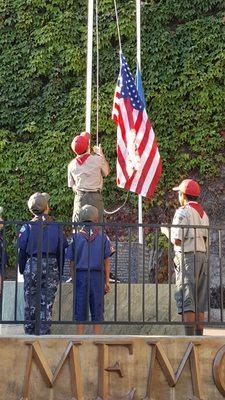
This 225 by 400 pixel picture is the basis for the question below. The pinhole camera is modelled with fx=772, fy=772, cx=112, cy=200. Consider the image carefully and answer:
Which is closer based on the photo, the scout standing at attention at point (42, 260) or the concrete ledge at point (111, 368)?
the concrete ledge at point (111, 368)

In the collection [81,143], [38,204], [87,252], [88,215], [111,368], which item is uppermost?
[81,143]

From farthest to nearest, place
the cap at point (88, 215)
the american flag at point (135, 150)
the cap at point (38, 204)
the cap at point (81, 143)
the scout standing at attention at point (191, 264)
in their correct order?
the american flag at point (135, 150)
the cap at point (81, 143)
the cap at point (38, 204)
the cap at point (88, 215)
the scout standing at attention at point (191, 264)

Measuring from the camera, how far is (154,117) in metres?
16.8

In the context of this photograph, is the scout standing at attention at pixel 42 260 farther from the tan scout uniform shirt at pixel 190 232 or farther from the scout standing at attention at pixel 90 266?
the tan scout uniform shirt at pixel 190 232

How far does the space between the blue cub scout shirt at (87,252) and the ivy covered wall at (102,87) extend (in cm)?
891

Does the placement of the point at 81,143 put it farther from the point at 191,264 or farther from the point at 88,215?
the point at 191,264

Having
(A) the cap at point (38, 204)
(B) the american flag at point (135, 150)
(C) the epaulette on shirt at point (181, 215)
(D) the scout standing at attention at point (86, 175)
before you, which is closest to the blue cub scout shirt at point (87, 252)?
(A) the cap at point (38, 204)

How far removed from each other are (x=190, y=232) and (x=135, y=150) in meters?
3.58

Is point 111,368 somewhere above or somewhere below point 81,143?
below

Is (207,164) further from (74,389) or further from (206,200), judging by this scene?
(74,389)

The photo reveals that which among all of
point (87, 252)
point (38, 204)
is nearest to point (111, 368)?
point (87, 252)

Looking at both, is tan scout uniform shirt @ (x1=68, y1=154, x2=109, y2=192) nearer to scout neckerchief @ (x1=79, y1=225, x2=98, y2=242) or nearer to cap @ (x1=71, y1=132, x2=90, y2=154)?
cap @ (x1=71, y1=132, x2=90, y2=154)

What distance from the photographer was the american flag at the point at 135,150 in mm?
11188

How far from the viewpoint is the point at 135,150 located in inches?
440
